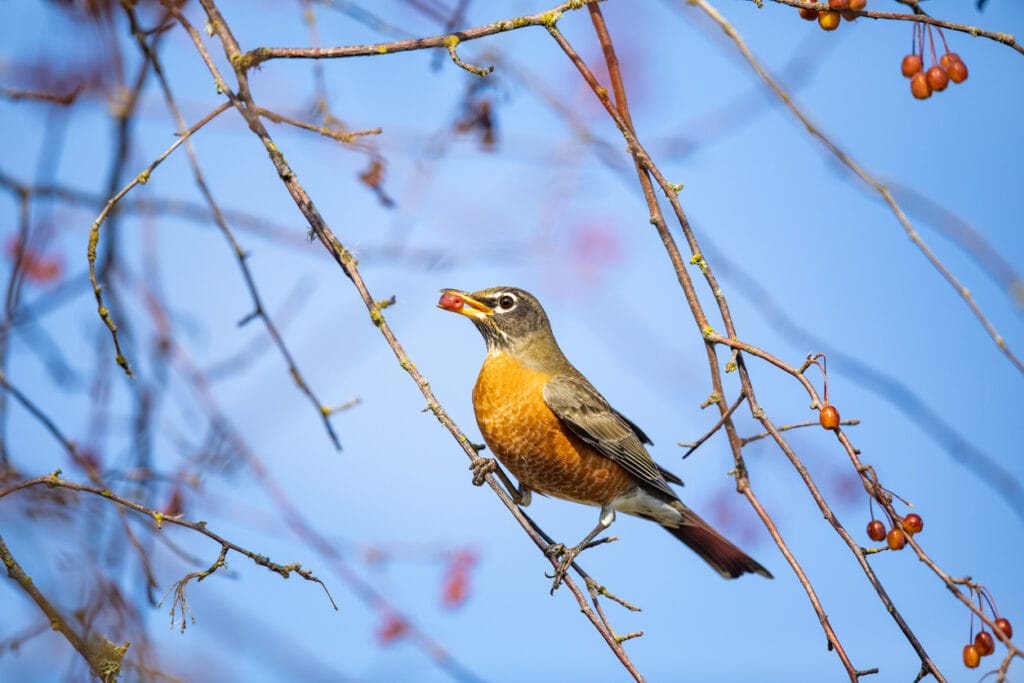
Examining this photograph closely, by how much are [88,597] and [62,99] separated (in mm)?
1461

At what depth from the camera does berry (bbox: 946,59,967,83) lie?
2854 mm

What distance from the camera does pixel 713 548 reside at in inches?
191

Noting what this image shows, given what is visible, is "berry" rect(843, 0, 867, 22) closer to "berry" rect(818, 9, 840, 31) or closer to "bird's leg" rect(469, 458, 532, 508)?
"berry" rect(818, 9, 840, 31)

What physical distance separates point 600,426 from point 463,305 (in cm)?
77

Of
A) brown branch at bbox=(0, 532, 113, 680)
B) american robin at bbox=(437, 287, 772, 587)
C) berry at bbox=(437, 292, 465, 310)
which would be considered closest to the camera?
brown branch at bbox=(0, 532, 113, 680)

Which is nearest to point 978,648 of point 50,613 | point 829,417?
point 829,417

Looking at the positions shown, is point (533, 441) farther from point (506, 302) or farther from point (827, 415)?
point (827, 415)

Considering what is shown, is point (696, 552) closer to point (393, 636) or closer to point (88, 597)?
point (393, 636)

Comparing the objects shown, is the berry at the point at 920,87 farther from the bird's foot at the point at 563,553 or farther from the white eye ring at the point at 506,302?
the white eye ring at the point at 506,302

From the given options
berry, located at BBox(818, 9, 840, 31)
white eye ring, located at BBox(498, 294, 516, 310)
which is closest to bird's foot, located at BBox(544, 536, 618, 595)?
white eye ring, located at BBox(498, 294, 516, 310)

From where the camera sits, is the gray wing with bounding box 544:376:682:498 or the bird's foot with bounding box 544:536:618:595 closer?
the bird's foot with bounding box 544:536:618:595

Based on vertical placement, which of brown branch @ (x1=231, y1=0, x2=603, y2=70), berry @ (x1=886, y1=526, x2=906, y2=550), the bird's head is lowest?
berry @ (x1=886, y1=526, x2=906, y2=550)

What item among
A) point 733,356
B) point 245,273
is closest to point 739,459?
point 733,356

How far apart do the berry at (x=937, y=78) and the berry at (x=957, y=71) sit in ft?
0.05
